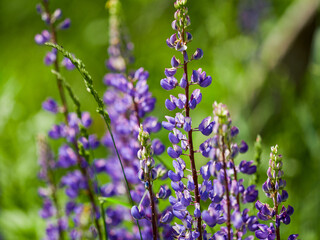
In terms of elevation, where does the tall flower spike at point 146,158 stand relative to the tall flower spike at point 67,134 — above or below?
below

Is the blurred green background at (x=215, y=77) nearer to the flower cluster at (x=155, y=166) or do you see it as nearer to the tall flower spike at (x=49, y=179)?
the tall flower spike at (x=49, y=179)

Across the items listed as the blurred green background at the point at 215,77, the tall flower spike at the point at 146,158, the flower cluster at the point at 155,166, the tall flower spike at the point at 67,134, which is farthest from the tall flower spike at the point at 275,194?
the blurred green background at the point at 215,77

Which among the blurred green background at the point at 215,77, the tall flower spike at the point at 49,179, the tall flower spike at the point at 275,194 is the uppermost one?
the blurred green background at the point at 215,77

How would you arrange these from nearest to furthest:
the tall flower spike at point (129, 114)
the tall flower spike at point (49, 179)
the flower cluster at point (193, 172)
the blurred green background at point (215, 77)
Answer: the flower cluster at point (193, 172) < the tall flower spike at point (129, 114) < the tall flower spike at point (49, 179) < the blurred green background at point (215, 77)

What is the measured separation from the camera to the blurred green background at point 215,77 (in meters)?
2.47

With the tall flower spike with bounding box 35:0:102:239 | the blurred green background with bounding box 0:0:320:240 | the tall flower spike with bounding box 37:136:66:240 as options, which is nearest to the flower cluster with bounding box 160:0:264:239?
the tall flower spike with bounding box 35:0:102:239

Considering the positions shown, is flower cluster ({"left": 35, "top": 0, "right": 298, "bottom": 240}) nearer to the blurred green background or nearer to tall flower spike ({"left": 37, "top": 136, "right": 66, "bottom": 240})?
tall flower spike ({"left": 37, "top": 136, "right": 66, "bottom": 240})

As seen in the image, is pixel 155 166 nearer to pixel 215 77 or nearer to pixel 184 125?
pixel 184 125

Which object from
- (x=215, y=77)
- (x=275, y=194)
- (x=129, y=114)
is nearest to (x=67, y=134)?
(x=129, y=114)

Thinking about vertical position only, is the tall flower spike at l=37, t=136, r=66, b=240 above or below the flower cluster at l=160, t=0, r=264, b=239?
above

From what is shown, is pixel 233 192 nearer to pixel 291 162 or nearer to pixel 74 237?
pixel 74 237

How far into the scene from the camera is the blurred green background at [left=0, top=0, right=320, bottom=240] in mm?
2473

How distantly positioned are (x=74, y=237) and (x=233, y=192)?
67 centimetres

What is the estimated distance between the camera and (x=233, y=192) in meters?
1.05
